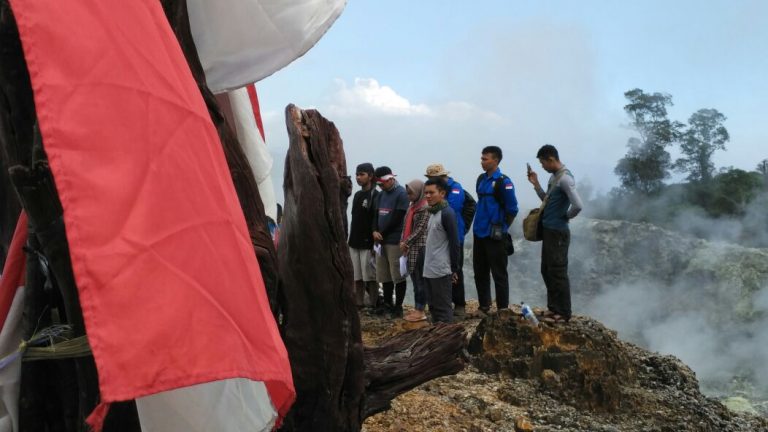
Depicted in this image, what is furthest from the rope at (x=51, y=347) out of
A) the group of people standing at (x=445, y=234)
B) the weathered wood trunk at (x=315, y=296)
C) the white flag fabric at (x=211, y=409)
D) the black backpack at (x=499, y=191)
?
the black backpack at (x=499, y=191)

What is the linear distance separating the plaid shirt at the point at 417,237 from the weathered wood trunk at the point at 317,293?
3.82 metres

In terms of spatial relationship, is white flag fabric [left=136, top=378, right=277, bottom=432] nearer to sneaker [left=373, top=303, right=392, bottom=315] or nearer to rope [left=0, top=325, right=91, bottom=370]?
rope [left=0, top=325, right=91, bottom=370]

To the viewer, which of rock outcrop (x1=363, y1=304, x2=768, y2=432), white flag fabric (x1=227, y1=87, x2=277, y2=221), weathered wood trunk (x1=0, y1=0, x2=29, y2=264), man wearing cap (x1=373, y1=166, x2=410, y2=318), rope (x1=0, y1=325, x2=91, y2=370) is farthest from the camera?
man wearing cap (x1=373, y1=166, x2=410, y2=318)

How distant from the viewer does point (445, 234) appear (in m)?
6.11

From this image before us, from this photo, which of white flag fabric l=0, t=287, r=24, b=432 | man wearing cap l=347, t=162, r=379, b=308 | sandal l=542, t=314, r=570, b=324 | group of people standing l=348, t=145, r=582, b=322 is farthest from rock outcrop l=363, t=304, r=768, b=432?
white flag fabric l=0, t=287, r=24, b=432

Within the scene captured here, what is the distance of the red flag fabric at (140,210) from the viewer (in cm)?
150

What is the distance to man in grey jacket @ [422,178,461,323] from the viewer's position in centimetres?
607

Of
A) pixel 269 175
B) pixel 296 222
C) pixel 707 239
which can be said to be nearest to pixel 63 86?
pixel 296 222

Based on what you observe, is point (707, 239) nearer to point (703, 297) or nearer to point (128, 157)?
point (703, 297)

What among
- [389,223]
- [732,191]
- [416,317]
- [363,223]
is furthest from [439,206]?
[732,191]

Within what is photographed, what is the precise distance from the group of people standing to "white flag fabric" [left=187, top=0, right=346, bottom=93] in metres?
3.64

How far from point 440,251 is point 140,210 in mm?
4676

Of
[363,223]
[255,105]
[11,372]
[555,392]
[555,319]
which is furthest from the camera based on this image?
[363,223]

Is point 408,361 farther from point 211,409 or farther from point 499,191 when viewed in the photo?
point 499,191
